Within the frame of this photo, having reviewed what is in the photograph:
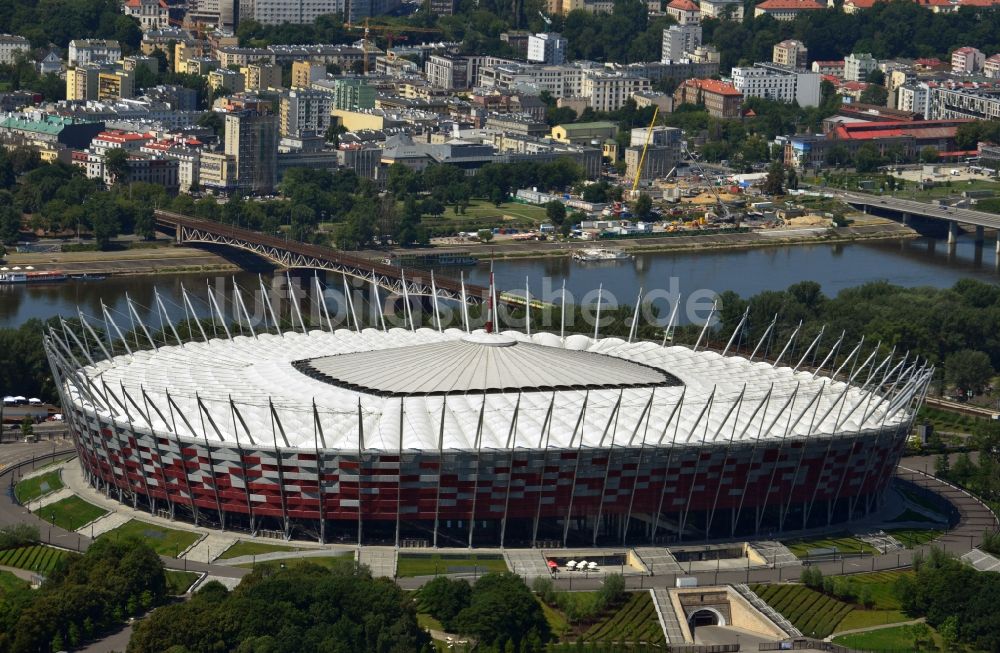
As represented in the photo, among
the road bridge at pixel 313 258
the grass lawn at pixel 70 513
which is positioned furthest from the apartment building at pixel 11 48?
the grass lawn at pixel 70 513

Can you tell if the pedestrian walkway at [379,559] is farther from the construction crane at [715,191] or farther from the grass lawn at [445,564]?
the construction crane at [715,191]

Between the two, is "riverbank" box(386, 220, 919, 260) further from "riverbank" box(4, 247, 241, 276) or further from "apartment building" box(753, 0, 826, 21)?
"apartment building" box(753, 0, 826, 21)

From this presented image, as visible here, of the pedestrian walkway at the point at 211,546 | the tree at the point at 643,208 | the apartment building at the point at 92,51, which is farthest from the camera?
the apartment building at the point at 92,51

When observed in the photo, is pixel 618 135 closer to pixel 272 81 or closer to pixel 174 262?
pixel 272 81

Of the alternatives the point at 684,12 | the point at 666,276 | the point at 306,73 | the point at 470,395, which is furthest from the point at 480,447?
the point at 684,12

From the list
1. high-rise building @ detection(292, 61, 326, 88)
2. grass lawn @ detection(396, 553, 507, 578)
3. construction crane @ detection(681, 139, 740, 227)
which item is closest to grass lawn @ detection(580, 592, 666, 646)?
grass lawn @ detection(396, 553, 507, 578)

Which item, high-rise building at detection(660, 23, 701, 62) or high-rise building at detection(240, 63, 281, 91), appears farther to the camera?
high-rise building at detection(660, 23, 701, 62)

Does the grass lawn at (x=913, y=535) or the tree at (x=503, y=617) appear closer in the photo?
the tree at (x=503, y=617)

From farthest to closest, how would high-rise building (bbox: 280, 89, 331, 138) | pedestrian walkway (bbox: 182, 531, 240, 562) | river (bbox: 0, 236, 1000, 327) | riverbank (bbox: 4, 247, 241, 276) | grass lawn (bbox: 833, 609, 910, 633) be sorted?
1. high-rise building (bbox: 280, 89, 331, 138)
2. riverbank (bbox: 4, 247, 241, 276)
3. river (bbox: 0, 236, 1000, 327)
4. pedestrian walkway (bbox: 182, 531, 240, 562)
5. grass lawn (bbox: 833, 609, 910, 633)
